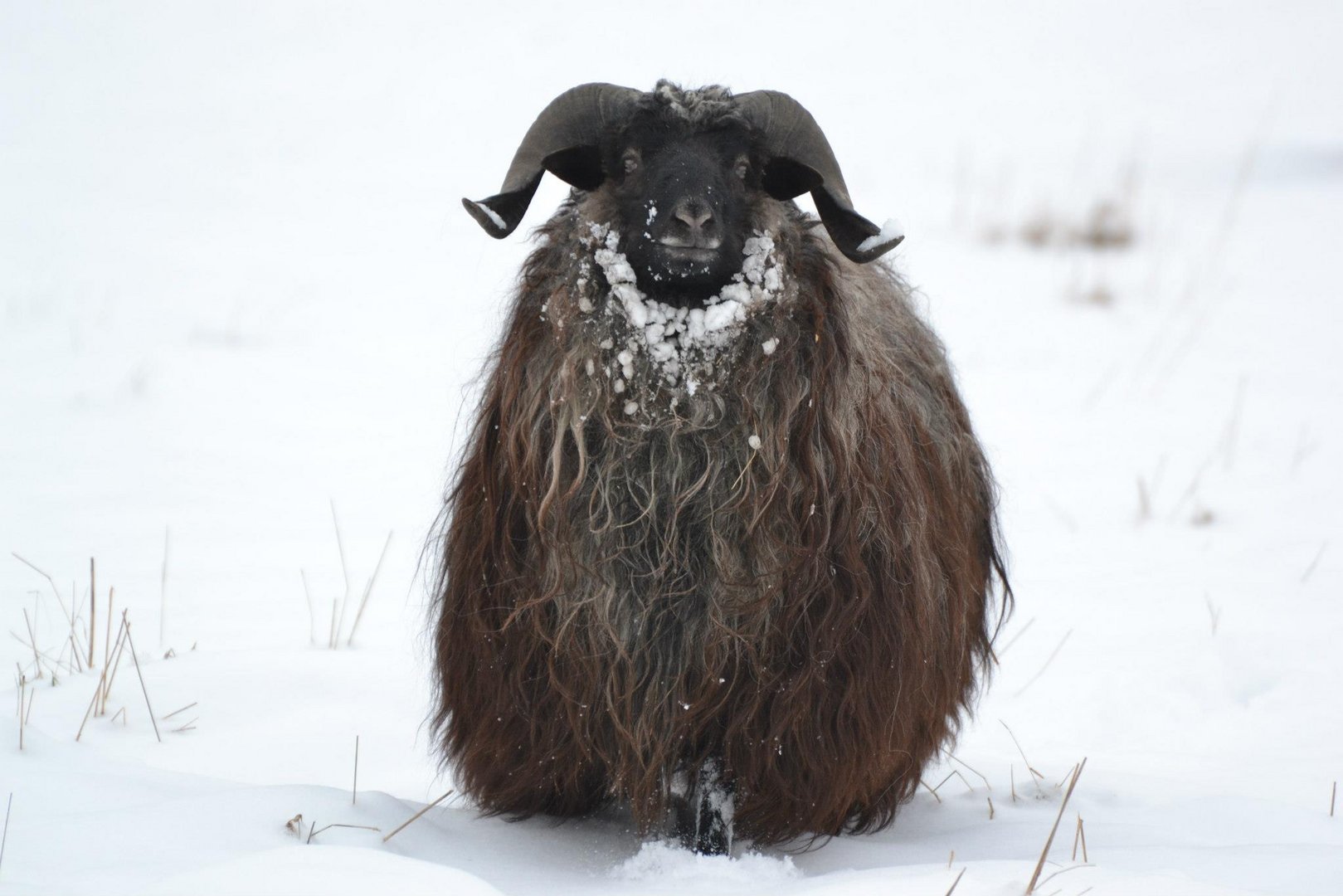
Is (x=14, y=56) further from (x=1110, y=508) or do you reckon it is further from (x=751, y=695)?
(x=751, y=695)

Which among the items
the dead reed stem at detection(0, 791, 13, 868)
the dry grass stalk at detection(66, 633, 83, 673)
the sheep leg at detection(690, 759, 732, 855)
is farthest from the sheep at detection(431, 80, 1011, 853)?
the dry grass stalk at detection(66, 633, 83, 673)

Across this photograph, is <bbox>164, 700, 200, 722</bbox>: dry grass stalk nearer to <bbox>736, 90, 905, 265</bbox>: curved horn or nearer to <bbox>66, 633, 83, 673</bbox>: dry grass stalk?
<bbox>66, 633, 83, 673</bbox>: dry grass stalk

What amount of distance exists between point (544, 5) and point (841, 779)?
22.1 m

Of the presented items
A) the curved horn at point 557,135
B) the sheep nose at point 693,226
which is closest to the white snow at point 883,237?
the sheep nose at point 693,226

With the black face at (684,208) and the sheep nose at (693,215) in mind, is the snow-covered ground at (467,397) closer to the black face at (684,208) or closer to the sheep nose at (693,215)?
the black face at (684,208)

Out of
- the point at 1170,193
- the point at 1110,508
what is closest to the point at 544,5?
the point at 1170,193

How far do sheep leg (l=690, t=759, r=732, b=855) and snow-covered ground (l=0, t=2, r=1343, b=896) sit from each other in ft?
0.36

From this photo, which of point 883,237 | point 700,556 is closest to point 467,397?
point 700,556

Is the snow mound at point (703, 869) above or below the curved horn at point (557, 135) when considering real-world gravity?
below

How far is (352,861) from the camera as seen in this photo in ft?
9.36

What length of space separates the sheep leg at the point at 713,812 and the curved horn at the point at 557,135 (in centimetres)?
154

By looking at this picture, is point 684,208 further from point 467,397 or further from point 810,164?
point 467,397

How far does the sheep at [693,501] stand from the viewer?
3326mm

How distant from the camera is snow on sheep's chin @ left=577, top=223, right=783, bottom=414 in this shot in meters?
3.32
